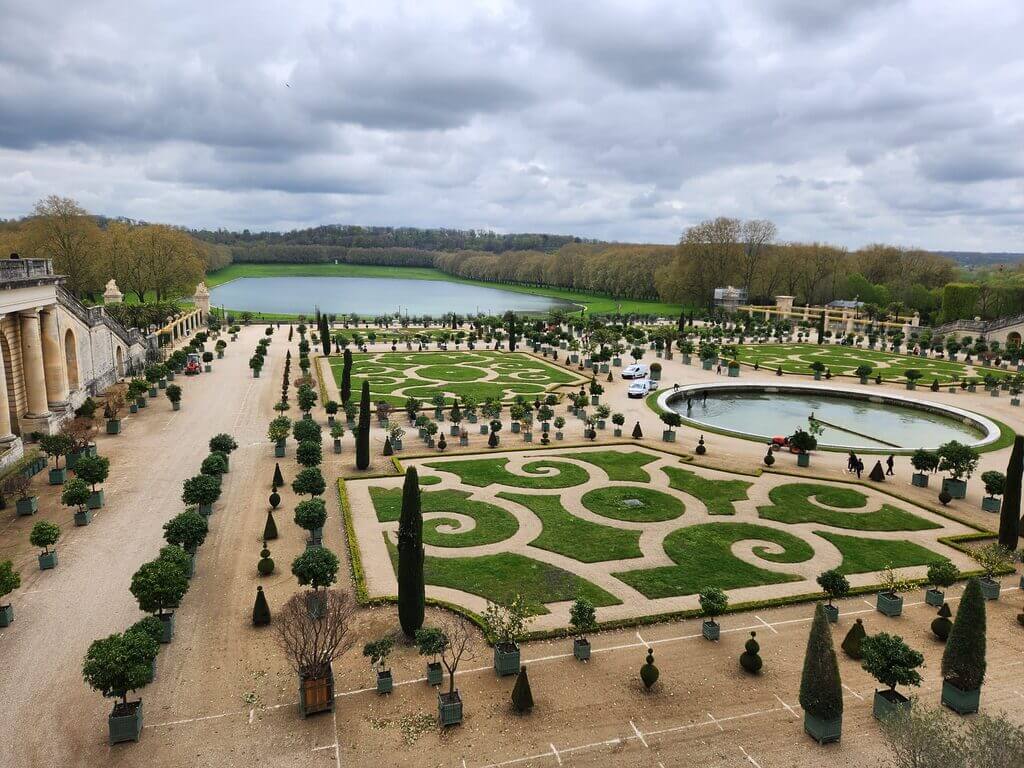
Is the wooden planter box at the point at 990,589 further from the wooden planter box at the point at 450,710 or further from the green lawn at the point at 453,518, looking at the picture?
the wooden planter box at the point at 450,710

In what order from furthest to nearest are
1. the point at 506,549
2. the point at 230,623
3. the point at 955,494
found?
the point at 955,494, the point at 506,549, the point at 230,623

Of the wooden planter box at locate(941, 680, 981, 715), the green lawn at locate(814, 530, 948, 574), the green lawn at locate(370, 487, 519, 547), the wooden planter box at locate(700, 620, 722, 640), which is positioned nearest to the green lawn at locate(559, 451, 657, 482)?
the green lawn at locate(370, 487, 519, 547)

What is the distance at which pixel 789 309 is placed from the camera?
117m

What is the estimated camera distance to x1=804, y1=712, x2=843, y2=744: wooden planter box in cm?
1570

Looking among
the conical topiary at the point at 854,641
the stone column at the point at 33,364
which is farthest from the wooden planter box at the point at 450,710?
the stone column at the point at 33,364

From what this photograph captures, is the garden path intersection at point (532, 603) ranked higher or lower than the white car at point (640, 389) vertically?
lower

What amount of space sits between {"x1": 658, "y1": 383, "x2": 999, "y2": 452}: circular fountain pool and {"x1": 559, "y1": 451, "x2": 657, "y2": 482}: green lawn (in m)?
8.71

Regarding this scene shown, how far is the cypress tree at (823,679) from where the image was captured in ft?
50.9

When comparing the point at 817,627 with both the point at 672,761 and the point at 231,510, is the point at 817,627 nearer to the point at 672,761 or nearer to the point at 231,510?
the point at 672,761

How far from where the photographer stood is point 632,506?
30.8 meters

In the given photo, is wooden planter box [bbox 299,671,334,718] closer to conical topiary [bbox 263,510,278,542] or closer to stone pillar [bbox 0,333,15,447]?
conical topiary [bbox 263,510,278,542]

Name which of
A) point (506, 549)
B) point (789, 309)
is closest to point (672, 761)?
point (506, 549)

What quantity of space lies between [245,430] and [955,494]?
39.2m

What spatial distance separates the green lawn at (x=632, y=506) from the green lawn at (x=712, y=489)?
136cm
